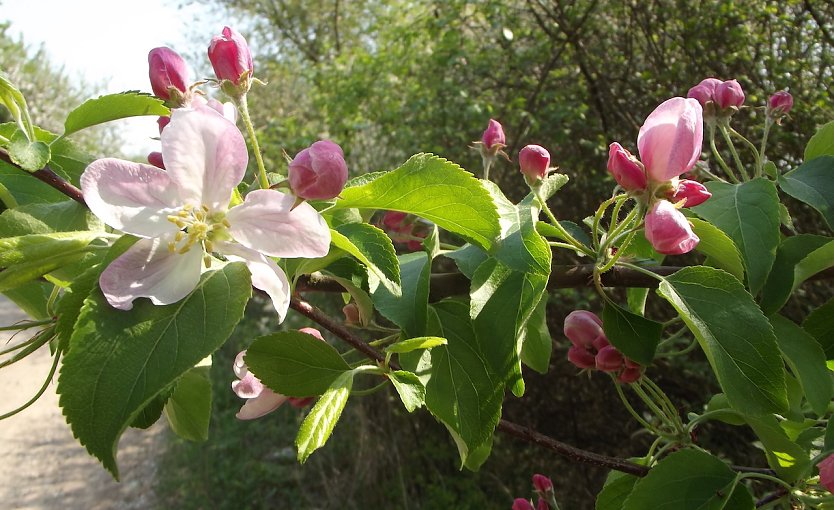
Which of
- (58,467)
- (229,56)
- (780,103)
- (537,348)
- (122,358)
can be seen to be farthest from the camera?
(58,467)

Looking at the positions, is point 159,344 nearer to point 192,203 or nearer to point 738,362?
point 192,203

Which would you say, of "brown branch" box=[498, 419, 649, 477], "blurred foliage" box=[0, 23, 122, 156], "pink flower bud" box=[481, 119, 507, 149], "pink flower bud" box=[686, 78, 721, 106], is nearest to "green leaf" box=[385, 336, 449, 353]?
"brown branch" box=[498, 419, 649, 477]

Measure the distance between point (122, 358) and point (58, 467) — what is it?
642 cm

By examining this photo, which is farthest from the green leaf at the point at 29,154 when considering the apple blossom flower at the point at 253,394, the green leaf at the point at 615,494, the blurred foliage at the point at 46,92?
the blurred foliage at the point at 46,92

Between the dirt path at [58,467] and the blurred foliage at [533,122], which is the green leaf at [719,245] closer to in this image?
the blurred foliage at [533,122]

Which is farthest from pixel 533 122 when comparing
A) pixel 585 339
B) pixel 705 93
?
pixel 585 339

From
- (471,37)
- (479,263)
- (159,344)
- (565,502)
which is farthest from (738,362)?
(471,37)

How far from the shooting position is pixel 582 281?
0.74 meters

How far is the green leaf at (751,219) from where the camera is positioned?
2.32 feet

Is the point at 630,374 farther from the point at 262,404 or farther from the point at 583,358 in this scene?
the point at 262,404

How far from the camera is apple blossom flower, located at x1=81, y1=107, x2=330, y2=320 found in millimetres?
518

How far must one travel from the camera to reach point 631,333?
752mm

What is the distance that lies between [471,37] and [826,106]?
2211 millimetres

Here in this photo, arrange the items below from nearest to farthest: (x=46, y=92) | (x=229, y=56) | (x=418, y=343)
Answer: (x=418, y=343)
(x=229, y=56)
(x=46, y=92)
